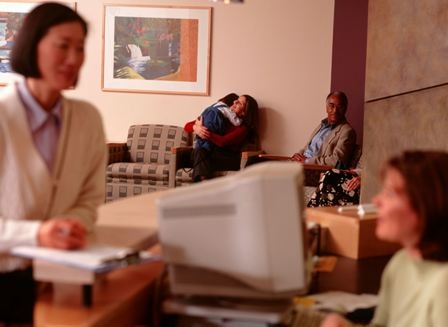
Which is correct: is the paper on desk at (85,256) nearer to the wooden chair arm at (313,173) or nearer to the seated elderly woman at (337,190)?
the seated elderly woman at (337,190)

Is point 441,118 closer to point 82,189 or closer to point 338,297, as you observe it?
point 338,297

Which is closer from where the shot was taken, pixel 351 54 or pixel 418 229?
pixel 418 229

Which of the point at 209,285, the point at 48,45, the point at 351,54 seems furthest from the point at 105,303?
the point at 351,54

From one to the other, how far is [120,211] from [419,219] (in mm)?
944

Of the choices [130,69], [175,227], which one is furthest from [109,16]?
[175,227]

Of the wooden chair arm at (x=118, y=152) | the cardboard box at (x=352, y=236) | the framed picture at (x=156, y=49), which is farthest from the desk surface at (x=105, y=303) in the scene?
the framed picture at (x=156, y=49)

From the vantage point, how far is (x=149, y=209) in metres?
1.88

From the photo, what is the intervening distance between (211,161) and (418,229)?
5016 mm

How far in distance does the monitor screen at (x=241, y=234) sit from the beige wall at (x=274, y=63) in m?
5.64

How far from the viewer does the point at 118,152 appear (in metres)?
6.80

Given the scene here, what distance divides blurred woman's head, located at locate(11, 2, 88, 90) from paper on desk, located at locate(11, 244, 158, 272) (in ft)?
1.21

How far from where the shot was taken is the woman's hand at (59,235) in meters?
1.19

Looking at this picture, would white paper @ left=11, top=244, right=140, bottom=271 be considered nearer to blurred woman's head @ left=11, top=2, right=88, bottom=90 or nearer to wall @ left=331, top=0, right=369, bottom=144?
blurred woman's head @ left=11, top=2, right=88, bottom=90

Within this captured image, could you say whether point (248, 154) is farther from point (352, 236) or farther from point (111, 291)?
point (111, 291)
